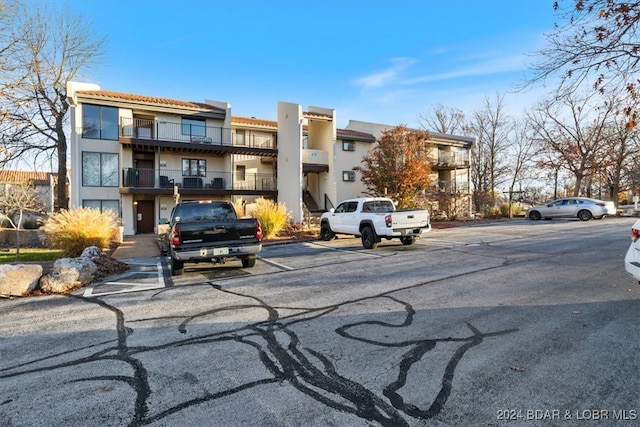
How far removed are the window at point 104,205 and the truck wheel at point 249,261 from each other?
15.6 metres

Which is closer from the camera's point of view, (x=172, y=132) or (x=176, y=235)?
(x=176, y=235)

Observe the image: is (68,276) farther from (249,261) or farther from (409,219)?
(409,219)

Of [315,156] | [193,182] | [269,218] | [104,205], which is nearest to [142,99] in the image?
[193,182]

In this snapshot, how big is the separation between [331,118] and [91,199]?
622 inches

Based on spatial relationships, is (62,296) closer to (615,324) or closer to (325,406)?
(325,406)

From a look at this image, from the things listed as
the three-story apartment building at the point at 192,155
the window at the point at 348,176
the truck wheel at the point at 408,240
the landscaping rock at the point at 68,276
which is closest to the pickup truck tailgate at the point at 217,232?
the landscaping rock at the point at 68,276

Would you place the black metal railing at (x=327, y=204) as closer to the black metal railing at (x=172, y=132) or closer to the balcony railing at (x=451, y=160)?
the black metal railing at (x=172, y=132)

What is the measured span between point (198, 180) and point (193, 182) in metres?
0.35

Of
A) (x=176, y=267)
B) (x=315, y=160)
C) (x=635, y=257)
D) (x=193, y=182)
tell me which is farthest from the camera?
(x=315, y=160)

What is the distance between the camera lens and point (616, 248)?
1055 centimetres

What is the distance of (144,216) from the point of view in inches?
920

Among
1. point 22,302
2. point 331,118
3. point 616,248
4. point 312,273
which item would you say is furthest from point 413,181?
point 22,302

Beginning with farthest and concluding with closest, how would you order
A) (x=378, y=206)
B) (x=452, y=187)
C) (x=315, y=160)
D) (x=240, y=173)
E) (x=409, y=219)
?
(x=452, y=187) → (x=240, y=173) → (x=315, y=160) → (x=378, y=206) → (x=409, y=219)

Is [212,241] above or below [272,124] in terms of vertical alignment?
below
